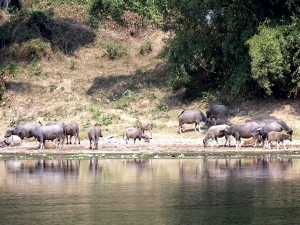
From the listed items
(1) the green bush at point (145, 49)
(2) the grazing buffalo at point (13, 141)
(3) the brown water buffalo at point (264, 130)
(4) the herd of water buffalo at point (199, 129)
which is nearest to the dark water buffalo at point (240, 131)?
(4) the herd of water buffalo at point (199, 129)

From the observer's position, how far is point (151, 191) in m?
27.7

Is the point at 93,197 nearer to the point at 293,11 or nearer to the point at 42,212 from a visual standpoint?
the point at 42,212

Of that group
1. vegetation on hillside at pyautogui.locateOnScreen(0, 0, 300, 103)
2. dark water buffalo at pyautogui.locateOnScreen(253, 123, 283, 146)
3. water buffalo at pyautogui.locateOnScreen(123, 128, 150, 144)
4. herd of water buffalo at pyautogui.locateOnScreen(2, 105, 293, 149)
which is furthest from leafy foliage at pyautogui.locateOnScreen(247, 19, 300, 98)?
water buffalo at pyautogui.locateOnScreen(123, 128, 150, 144)

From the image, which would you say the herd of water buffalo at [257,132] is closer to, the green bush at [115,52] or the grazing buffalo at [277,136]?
the grazing buffalo at [277,136]

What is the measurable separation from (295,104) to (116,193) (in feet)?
70.9

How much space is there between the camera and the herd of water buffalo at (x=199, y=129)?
41.2 meters

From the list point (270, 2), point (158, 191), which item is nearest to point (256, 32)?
point (270, 2)

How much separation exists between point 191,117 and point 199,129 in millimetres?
817

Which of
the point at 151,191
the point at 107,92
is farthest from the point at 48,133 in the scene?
the point at 151,191

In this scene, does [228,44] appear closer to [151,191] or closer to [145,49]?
[145,49]

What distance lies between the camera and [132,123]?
157ft

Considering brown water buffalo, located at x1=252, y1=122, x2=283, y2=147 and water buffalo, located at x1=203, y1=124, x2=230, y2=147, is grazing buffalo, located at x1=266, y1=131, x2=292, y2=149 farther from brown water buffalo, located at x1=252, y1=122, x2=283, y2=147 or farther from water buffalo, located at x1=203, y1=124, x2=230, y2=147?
water buffalo, located at x1=203, y1=124, x2=230, y2=147

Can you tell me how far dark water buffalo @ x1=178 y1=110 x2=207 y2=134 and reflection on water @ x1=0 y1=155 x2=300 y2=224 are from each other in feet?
28.6

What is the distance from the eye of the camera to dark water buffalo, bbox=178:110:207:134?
4566 cm
